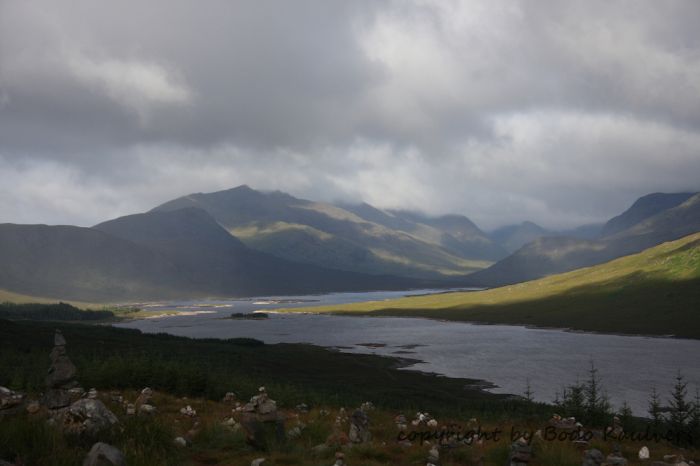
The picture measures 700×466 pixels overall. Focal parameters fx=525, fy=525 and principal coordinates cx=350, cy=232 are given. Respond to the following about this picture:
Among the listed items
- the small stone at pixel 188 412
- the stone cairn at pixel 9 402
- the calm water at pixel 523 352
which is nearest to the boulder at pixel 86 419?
the stone cairn at pixel 9 402

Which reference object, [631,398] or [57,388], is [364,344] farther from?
[57,388]

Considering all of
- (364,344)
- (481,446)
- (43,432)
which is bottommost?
(364,344)

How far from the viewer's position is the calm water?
262 ft

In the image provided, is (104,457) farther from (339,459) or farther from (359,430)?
(359,430)

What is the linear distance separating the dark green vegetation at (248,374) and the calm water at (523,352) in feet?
36.2

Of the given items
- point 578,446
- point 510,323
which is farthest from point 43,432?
point 510,323

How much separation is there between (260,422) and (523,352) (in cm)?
11036

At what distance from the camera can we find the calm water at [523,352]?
7988cm

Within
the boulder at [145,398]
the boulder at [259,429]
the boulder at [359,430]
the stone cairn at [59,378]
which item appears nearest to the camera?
the boulder at [259,429]

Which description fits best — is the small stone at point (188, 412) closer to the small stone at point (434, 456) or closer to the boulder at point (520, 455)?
the small stone at point (434, 456)

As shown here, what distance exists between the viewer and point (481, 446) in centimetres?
1683

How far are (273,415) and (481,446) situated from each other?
22.3 feet

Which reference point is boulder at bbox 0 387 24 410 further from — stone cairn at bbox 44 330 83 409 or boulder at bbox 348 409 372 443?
boulder at bbox 348 409 372 443

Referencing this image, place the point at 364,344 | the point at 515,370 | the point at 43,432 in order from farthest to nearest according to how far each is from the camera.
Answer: the point at 364,344 < the point at 515,370 < the point at 43,432
